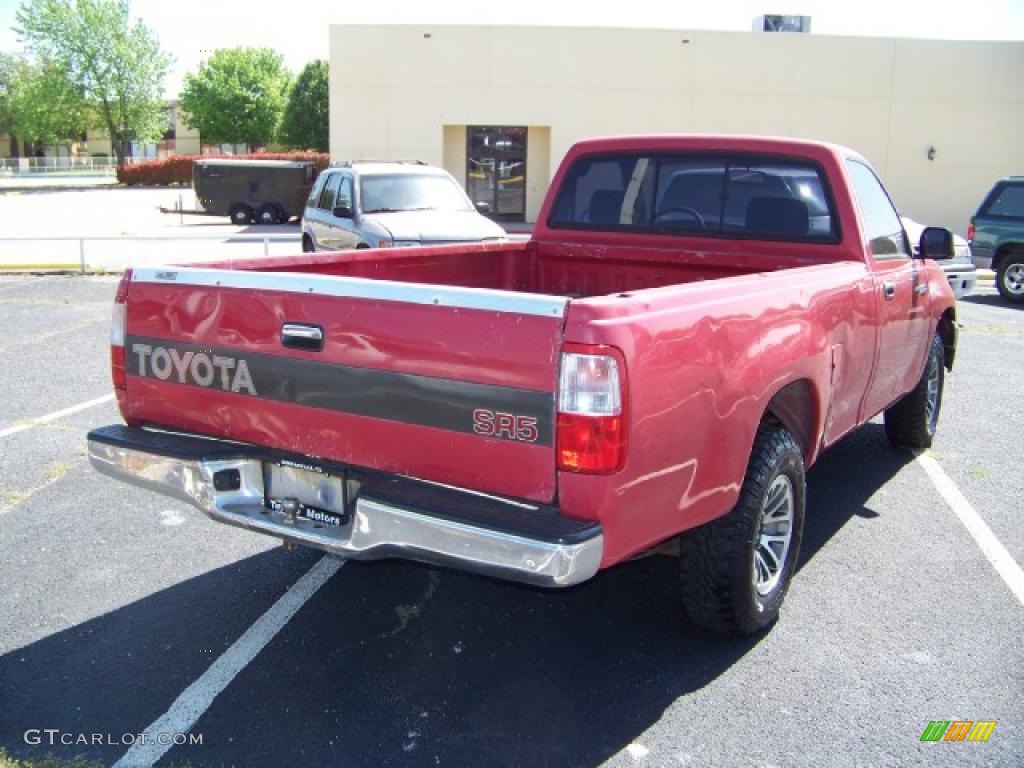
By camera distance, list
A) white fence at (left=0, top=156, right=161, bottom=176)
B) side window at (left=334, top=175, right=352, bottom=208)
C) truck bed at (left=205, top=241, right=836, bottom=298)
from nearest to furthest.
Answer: truck bed at (left=205, top=241, right=836, bottom=298) → side window at (left=334, top=175, right=352, bottom=208) → white fence at (left=0, top=156, right=161, bottom=176)

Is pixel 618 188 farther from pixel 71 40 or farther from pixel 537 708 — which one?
pixel 71 40

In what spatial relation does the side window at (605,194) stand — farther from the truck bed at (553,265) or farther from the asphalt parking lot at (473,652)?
the asphalt parking lot at (473,652)

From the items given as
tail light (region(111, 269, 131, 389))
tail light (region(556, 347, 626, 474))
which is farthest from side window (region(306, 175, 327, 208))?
tail light (region(556, 347, 626, 474))

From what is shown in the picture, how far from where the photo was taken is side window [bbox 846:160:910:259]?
4992 millimetres

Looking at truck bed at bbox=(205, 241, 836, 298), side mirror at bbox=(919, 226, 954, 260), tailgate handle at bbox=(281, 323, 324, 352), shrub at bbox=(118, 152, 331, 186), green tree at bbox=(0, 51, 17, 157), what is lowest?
tailgate handle at bbox=(281, 323, 324, 352)

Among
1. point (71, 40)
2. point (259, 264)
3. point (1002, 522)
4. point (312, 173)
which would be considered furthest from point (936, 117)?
point (71, 40)

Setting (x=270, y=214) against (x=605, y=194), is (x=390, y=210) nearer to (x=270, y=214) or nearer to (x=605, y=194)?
(x=605, y=194)

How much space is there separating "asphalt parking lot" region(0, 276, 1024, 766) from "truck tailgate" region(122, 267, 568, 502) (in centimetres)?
85

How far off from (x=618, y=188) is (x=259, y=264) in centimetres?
220

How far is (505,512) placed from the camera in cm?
298

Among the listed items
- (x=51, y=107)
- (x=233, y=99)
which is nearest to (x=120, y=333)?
(x=233, y=99)

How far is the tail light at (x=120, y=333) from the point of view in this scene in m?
3.85

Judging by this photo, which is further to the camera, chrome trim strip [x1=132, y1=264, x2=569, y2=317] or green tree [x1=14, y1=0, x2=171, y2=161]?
green tree [x1=14, y1=0, x2=171, y2=161]

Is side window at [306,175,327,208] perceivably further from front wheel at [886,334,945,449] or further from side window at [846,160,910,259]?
side window at [846,160,910,259]
